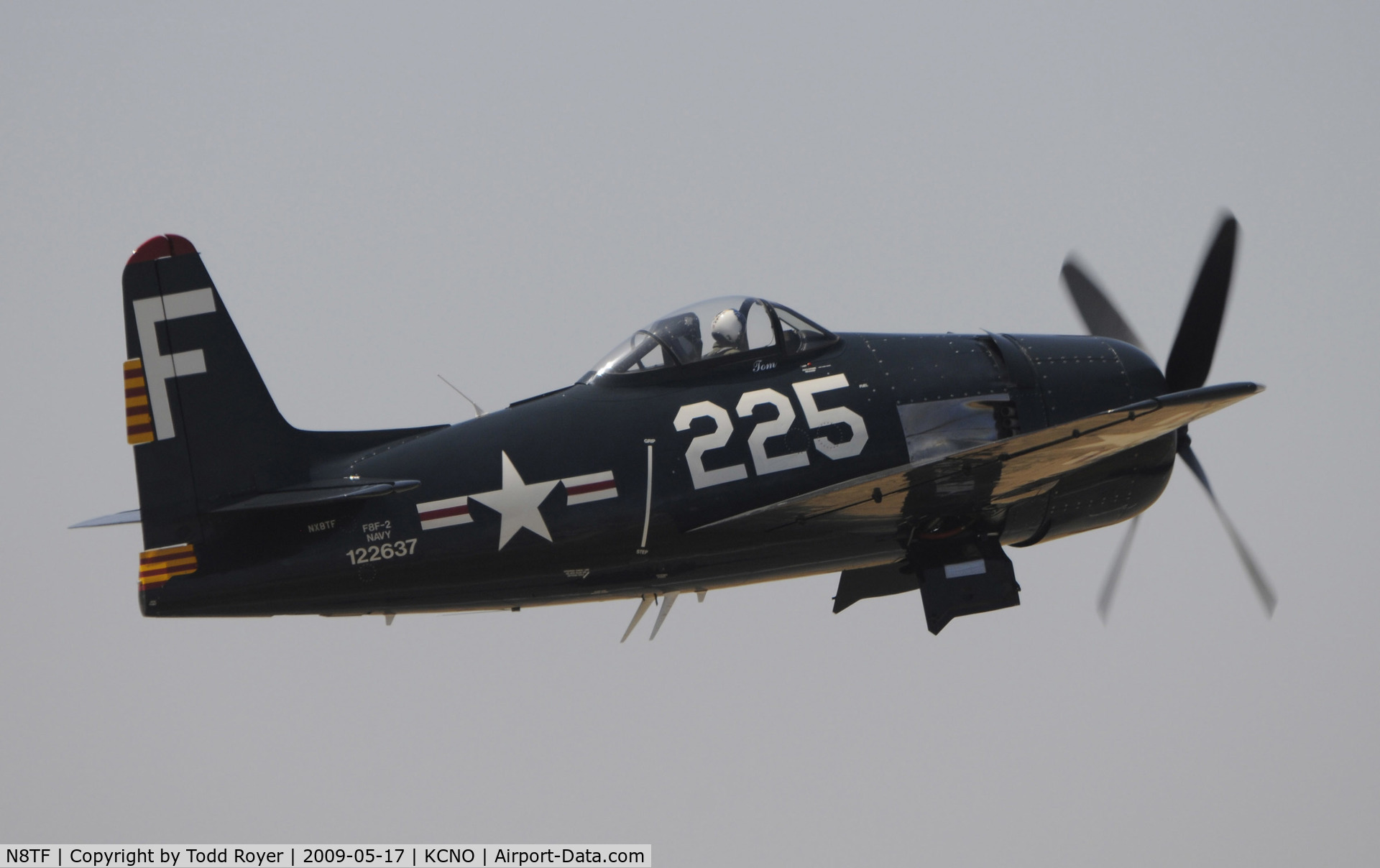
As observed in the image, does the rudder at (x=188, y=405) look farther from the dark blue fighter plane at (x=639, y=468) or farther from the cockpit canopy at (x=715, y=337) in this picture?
the cockpit canopy at (x=715, y=337)

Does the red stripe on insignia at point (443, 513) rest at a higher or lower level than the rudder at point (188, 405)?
lower

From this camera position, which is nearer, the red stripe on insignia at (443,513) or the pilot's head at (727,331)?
the red stripe on insignia at (443,513)

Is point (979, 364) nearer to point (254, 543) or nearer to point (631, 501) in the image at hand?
point (631, 501)

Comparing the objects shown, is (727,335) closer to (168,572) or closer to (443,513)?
(443,513)

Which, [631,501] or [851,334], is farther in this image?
[851,334]

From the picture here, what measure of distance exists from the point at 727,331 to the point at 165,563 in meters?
4.59

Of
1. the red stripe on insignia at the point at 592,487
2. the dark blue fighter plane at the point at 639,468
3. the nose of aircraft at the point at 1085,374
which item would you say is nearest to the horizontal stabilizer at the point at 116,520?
the dark blue fighter plane at the point at 639,468

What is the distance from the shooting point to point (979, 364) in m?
11.8

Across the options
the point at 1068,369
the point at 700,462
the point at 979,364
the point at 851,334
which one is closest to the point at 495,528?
the point at 700,462

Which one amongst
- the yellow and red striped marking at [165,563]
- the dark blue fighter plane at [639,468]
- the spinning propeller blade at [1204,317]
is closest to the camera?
the yellow and red striped marking at [165,563]

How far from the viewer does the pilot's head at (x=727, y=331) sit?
11383 millimetres

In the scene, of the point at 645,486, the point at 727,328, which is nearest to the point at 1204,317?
the point at 727,328

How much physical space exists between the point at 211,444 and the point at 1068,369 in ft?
22.7

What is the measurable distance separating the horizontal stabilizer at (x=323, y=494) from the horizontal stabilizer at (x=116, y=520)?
3.32 feet
